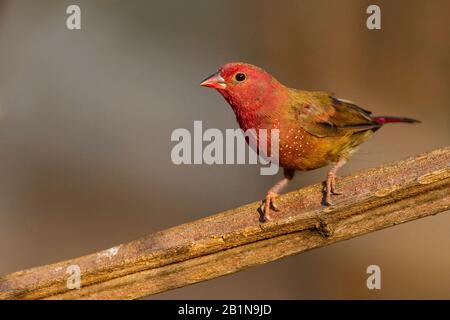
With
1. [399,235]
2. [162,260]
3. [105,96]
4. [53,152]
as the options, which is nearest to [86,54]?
[105,96]

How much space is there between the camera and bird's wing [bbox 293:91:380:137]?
436 centimetres

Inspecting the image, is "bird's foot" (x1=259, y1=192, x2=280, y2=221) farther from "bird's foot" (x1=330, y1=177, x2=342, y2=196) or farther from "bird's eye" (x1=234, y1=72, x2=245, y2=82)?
"bird's eye" (x1=234, y1=72, x2=245, y2=82)

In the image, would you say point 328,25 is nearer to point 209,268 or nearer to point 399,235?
point 399,235

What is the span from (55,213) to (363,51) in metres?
→ 3.45

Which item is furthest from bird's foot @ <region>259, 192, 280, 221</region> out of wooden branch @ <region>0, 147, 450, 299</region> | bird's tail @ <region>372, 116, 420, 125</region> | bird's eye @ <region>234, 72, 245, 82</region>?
bird's tail @ <region>372, 116, 420, 125</region>

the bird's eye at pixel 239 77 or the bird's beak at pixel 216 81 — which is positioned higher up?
the bird's eye at pixel 239 77

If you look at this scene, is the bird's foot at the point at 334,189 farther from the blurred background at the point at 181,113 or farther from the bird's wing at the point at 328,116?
the blurred background at the point at 181,113

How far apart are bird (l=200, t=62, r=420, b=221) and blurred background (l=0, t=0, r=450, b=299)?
223cm

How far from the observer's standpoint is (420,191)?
10.9 feet

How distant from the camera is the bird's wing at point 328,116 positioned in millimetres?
4359

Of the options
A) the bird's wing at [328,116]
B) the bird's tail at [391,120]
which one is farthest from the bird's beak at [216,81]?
the bird's tail at [391,120]

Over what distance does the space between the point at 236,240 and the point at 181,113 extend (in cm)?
404

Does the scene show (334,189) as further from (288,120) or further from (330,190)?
(288,120)

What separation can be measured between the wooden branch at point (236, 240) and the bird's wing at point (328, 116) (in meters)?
0.93
